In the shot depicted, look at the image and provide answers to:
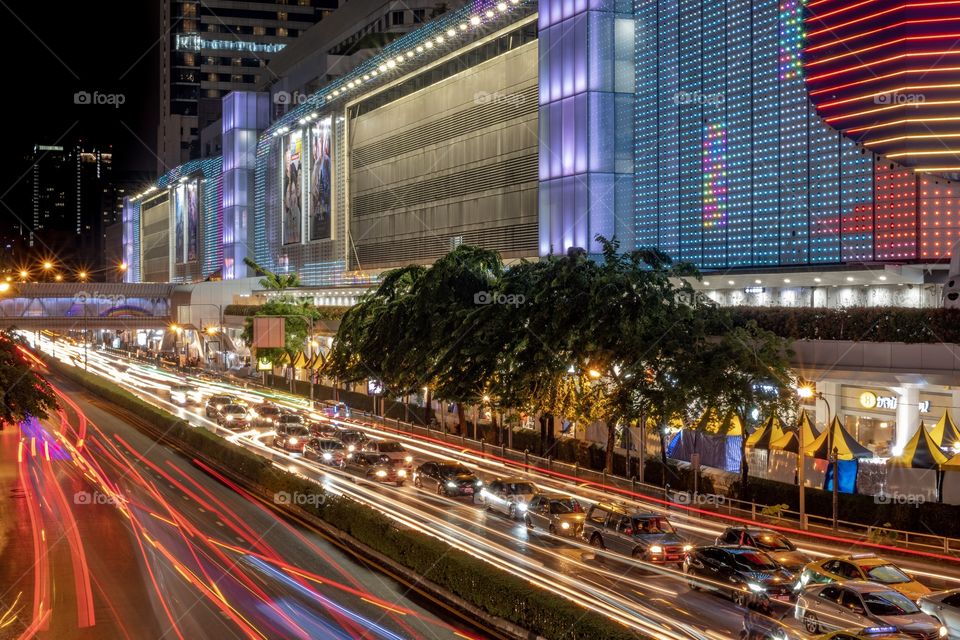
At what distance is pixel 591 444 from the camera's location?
47.8m

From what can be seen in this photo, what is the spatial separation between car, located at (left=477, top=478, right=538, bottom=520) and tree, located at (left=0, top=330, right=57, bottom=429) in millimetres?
14742

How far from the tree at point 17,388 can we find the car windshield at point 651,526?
16084 mm

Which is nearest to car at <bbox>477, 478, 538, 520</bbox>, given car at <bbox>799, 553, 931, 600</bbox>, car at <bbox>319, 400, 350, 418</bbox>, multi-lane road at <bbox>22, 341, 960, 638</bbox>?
multi-lane road at <bbox>22, 341, 960, 638</bbox>

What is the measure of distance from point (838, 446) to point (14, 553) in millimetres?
26618

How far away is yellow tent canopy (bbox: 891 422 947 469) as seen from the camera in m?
33.0

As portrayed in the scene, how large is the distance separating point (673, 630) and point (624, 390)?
1832cm

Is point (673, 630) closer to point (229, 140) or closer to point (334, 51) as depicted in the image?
point (334, 51)

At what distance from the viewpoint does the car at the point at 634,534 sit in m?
27.0

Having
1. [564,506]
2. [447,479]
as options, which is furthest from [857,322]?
[447,479]

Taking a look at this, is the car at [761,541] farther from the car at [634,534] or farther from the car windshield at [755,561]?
the car windshield at [755,561]

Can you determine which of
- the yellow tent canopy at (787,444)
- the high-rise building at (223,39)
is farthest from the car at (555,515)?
the high-rise building at (223,39)

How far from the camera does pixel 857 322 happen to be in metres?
37.5

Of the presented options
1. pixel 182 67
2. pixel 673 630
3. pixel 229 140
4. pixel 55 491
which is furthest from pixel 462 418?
pixel 182 67

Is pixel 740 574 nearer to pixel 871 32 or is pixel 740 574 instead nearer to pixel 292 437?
pixel 871 32
